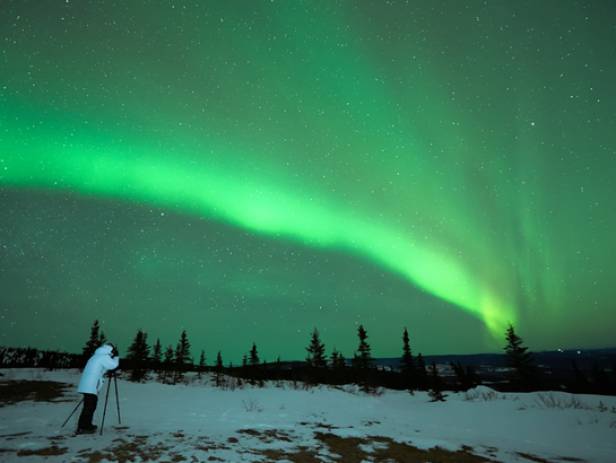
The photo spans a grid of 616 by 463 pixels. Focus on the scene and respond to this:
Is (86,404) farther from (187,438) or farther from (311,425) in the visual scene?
(311,425)

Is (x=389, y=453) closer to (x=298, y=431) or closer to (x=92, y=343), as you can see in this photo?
(x=298, y=431)

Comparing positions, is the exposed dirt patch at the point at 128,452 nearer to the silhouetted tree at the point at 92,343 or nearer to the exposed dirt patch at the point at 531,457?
the exposed dirt patch at the point at 531,457

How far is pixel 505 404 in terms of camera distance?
1468cm

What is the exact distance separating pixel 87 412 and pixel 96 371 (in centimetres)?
86

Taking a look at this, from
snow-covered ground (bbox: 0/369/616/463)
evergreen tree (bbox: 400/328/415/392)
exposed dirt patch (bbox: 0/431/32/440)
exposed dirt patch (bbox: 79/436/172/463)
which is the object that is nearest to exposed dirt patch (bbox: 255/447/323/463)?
snow-covered ground (bbox: 0/369/616/463)

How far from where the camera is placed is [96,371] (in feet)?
25.4

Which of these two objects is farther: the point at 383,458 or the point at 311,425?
the point at 311,425

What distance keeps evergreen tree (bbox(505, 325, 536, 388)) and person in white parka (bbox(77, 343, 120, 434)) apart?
62183mm

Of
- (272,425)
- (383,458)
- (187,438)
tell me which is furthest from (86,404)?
(383,458)

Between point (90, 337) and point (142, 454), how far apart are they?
63.6m

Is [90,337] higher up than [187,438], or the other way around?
[90,337]

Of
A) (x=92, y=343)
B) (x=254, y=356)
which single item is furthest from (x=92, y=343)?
(x=254, y=356)

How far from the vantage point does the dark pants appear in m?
7.15

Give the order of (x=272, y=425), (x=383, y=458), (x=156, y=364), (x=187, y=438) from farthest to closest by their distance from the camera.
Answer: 1. (x=156, y=364)
2. (x=272, y=425)
3. (x=187, y=438)
4. (x=383, y=458)
